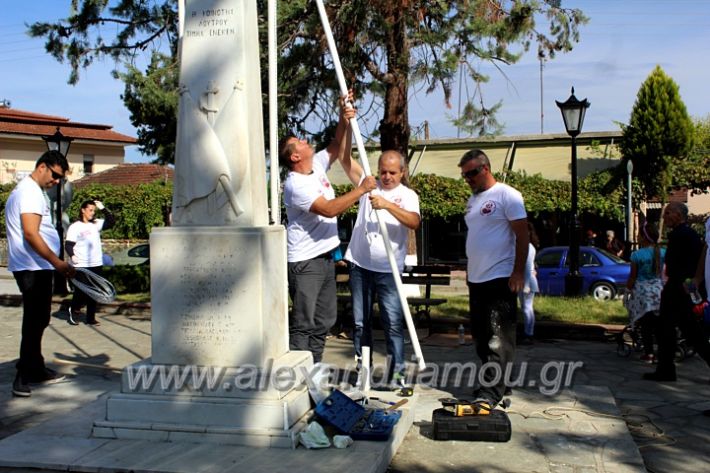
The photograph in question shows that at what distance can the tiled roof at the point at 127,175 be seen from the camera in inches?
1629

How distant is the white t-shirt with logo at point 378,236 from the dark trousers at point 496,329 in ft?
2.47

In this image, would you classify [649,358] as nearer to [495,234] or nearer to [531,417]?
[531,417]

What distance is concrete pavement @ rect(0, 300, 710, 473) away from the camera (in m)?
4.57

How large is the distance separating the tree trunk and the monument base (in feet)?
24.4

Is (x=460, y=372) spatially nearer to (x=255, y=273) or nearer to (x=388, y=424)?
(x=388, y=424)

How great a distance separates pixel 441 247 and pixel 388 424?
21733 millimetres

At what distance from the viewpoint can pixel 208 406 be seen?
15.2 feet

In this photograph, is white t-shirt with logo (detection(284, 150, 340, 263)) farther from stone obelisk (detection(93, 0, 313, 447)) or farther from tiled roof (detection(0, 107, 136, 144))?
tiled roof (detection(0, 107, 136, 144))

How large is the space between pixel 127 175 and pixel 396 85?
3349cm

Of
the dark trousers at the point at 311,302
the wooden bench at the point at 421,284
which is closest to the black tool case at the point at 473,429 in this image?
the dark trousers at the point at 311,302

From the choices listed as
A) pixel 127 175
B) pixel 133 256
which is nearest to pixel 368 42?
pixel 133 256

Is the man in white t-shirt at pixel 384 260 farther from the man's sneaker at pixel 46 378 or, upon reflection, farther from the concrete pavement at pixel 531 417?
the man's sneaker at pixel 46 378

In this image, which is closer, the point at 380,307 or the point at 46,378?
the point at 380,307

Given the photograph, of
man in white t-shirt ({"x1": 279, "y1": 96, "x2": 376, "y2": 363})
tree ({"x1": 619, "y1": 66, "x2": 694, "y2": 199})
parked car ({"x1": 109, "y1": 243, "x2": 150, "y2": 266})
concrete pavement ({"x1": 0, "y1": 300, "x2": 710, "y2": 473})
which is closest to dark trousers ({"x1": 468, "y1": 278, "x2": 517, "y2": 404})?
concrete pavement ({"x1": 0, "y1": 300, "x2": 710, "y2": 473})
